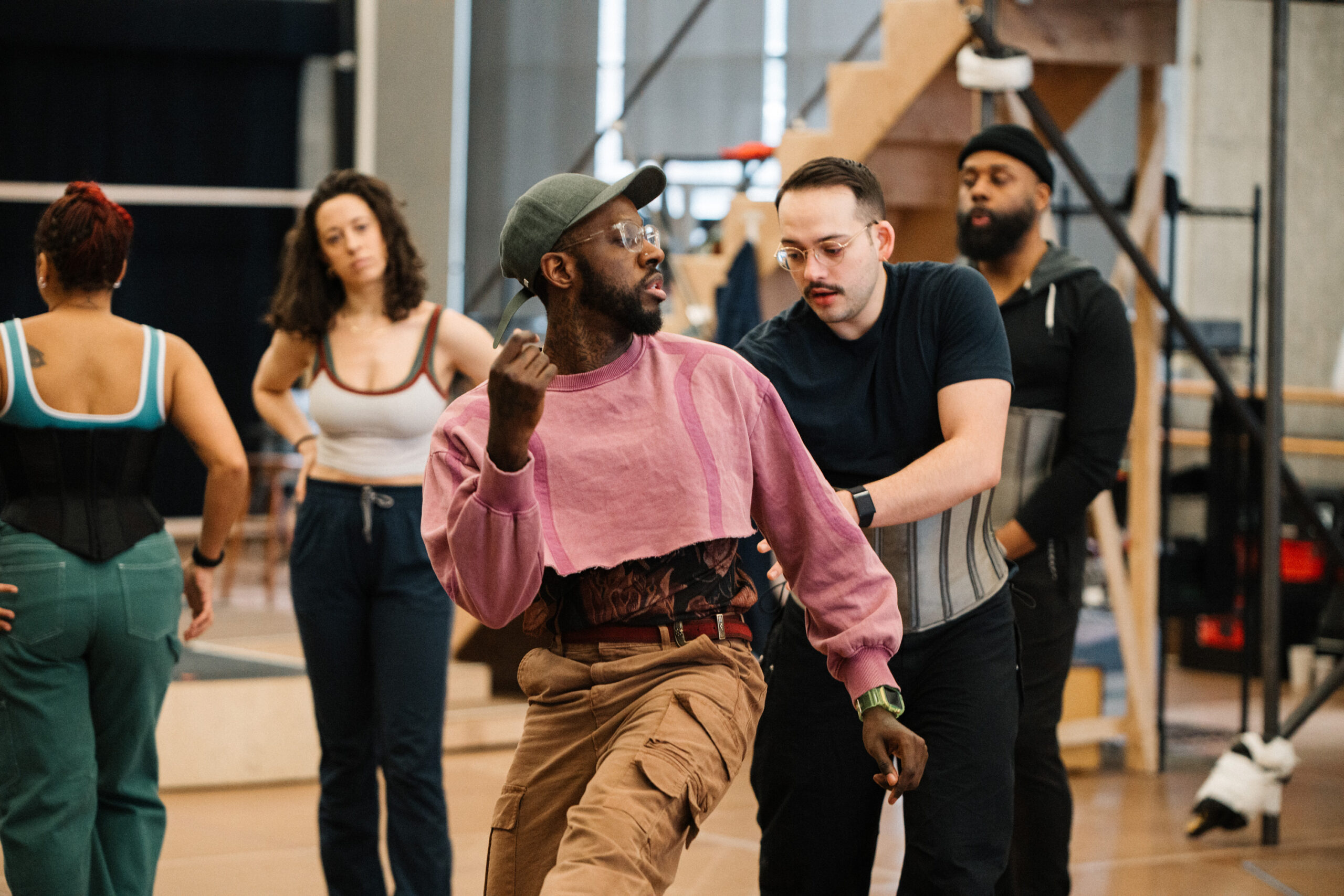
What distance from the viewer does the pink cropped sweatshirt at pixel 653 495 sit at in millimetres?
1880

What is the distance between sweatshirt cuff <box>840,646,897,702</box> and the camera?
7.18 ft

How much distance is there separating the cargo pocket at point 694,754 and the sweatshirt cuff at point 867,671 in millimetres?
253

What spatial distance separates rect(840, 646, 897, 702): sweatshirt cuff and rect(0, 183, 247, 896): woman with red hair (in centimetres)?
155

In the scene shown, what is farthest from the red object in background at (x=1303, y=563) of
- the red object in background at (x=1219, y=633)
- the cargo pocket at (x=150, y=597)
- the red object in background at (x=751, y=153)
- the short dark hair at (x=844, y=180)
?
the cargo pocket at (x=150, y=597)

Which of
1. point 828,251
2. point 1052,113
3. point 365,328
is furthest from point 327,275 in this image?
point 1052,113

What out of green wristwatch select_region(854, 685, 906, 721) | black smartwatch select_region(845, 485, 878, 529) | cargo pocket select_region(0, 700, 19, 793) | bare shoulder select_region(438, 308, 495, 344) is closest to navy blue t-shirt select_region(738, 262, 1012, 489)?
black smartwatch select_region(845, 485, 878, 529)

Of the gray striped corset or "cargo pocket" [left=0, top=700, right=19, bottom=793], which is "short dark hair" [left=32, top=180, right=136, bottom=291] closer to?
"cargo pocket" [left=0, top=700, right=19, bottom=793]

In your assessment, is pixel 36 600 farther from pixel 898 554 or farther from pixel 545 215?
pixel 898 554

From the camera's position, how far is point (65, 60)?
925 centimetres

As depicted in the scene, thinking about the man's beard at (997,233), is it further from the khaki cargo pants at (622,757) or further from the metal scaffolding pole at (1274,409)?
the khaki cargo pants at (622,757)

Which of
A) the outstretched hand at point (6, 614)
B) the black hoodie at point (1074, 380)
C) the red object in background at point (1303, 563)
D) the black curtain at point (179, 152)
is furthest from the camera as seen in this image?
the black curtain at point (179, 152)

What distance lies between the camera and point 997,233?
3377mm

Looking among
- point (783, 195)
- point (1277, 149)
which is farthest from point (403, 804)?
point (1277, 149)

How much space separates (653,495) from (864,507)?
45cm
